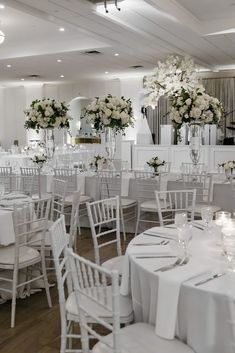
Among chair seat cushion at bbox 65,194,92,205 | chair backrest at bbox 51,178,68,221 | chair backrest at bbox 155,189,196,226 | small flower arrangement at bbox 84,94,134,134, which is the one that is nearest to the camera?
chair backrest at bbox 155,189,196,226

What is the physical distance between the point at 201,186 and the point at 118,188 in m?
1.28

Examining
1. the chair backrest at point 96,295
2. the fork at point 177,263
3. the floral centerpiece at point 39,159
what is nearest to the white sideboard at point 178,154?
the floral centerpiece at point 39,159

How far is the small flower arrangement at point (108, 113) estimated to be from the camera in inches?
253

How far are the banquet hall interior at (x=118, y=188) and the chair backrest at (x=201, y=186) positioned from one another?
26 millimetres

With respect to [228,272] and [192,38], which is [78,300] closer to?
[228,272]

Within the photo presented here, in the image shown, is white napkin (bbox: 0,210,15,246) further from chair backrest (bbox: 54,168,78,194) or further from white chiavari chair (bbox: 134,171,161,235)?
chair backrest (bbox: 54,168,78,194)

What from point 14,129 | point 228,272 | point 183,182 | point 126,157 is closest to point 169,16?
point 183,182

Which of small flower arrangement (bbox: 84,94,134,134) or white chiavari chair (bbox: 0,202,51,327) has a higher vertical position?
small flower arrangement (bbox: 84,94,134,134)

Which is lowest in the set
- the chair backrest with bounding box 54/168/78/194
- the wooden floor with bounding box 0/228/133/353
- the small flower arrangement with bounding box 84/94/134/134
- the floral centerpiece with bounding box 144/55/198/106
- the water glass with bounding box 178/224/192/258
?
the wooden floor with bounding box 0/228/133/353

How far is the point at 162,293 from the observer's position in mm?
2410

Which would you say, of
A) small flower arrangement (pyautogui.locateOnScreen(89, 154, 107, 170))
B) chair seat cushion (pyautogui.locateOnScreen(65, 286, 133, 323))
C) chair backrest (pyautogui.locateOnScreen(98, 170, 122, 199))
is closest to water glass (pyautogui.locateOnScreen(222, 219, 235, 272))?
chair seat cushion (pyautogui.locateOnScreen(65, 286, 133, 323))

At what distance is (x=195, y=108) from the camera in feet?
19.7

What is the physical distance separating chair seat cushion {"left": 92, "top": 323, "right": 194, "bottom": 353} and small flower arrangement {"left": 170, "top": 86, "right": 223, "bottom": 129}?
4.07 metres

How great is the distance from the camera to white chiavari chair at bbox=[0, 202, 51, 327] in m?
3.79
